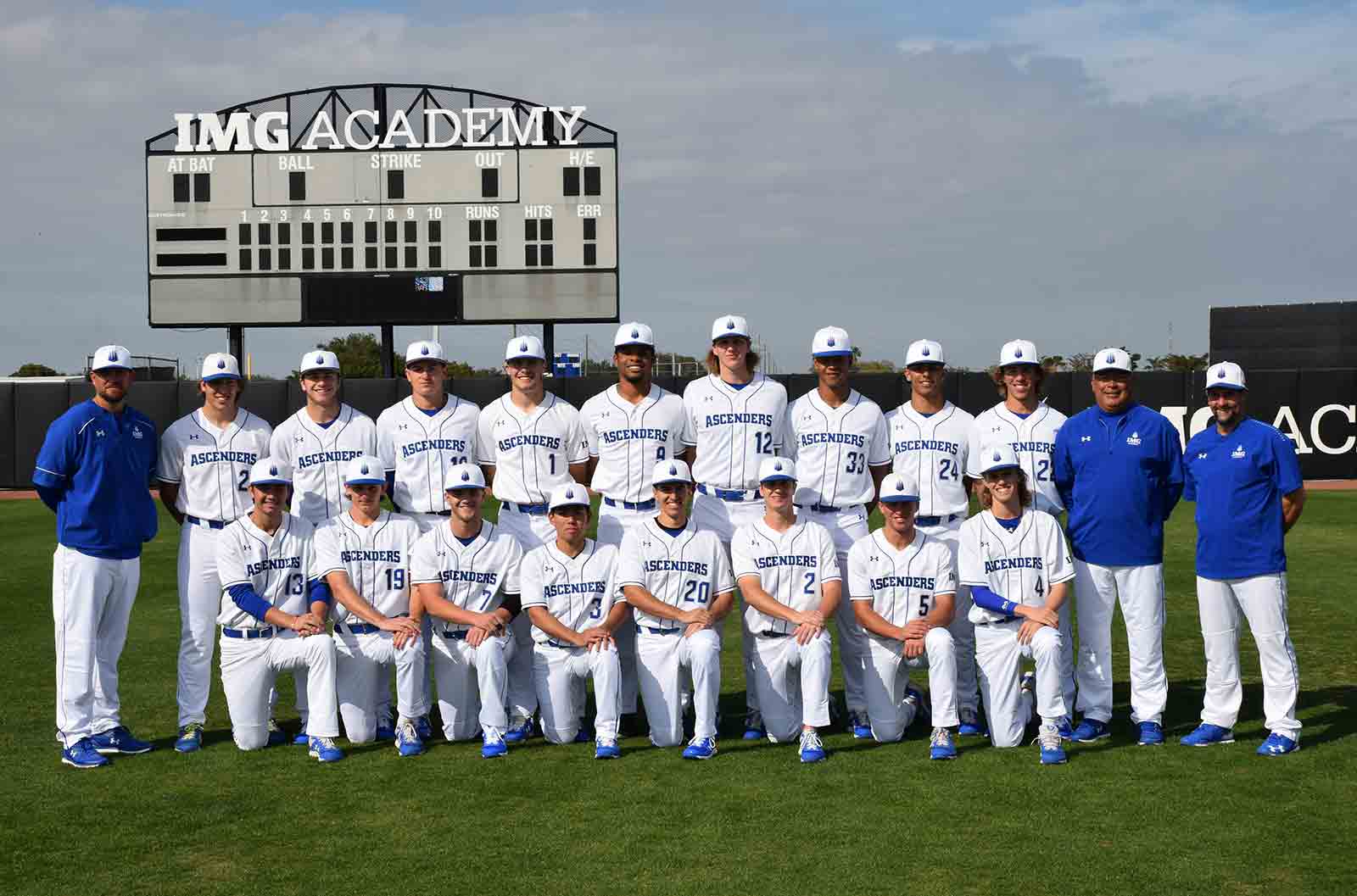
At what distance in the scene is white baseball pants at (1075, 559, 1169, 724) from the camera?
22.5 feet

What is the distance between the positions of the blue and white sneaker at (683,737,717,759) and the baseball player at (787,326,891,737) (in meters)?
0.91

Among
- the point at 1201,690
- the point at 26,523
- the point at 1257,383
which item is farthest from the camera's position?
the point at 1257,383

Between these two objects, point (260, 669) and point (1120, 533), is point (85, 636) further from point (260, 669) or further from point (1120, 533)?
point (1120, 533)

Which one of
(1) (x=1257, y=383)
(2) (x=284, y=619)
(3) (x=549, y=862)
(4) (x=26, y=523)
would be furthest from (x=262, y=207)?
(3) (x=549, y=862)

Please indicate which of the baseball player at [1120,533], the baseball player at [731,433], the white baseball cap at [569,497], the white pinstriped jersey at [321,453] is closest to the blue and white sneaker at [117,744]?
the white pinstriped jersey at [321,453]

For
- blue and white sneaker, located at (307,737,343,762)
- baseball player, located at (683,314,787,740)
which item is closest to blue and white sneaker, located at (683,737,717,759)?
baseball player, located at (683,314,787,740)

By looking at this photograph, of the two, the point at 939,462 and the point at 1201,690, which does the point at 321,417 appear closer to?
the point at 939,462

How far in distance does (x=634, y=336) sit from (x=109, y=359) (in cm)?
268

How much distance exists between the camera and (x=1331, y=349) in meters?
30.9

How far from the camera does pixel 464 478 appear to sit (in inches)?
279

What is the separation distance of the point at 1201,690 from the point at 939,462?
2285mm

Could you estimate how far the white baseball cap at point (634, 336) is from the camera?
7.35 m

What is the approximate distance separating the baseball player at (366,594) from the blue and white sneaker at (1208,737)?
3843 millimetres

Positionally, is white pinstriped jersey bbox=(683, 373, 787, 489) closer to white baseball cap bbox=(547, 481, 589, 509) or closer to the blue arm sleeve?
white baseball cap bbox=(547, 481, 589, 509)
